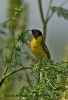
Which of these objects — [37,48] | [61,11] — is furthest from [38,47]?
[61,11]

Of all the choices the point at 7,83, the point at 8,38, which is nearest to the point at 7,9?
the point at 8,38

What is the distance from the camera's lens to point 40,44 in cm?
199

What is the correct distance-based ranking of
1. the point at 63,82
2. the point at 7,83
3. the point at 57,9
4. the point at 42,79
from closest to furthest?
the point at 42,79, the point at 63,82, the point at 7,83, the point at 57,9

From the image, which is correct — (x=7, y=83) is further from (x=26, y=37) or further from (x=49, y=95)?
(x=49, y=95)

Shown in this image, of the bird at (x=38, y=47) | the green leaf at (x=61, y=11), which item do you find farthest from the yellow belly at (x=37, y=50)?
the green leaf at (x=61, y=11)

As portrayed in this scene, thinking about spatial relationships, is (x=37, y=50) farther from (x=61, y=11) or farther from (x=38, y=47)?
(x=61, y=11)

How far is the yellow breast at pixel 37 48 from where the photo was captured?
6.08 ft

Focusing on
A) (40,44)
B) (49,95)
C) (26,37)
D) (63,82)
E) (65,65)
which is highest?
A: (40,44)

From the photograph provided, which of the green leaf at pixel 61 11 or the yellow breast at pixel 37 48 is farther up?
the green leaf at pixel 61 11

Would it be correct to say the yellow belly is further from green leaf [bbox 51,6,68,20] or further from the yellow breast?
green leaf [bbox 51,6,68,20]

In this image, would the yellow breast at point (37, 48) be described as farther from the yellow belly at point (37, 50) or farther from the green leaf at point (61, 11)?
the green leaf at point (61, 11)

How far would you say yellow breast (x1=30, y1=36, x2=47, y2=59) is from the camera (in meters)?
1.85

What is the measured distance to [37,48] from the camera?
1.92 m

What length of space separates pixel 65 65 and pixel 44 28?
3.78 ft
